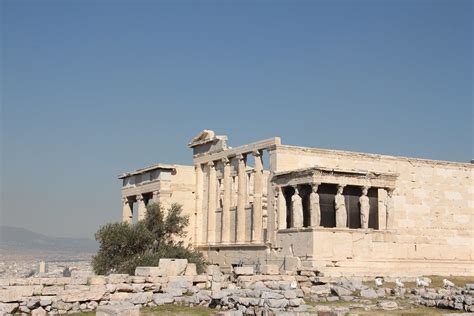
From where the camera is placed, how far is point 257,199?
3134cm

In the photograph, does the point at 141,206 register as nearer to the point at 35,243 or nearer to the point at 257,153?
the point at 257,153

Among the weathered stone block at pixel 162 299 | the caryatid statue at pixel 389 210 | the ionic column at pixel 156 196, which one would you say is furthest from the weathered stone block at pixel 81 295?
the ionic column at pixel 156 196

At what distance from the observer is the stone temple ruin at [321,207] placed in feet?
91.9

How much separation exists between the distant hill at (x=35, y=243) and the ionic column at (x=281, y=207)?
402 feet

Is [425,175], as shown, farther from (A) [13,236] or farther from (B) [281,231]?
(A) [13,236]

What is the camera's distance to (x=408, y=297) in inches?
818

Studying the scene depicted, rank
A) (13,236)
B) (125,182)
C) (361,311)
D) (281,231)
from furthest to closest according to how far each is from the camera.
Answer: (13,236) → (125,182) → (281,231) → (361,311)

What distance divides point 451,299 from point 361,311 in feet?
8.48

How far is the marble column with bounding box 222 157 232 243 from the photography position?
33.6 metres

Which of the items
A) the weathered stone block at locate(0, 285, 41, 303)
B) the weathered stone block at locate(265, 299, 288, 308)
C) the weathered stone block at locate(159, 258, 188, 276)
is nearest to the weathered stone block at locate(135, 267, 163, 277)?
the weathered stone block at locate(159, 258, 188, 276)

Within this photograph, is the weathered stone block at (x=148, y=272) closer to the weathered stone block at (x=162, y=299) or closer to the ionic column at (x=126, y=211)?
the weathered stone block at (x=162, y=299)

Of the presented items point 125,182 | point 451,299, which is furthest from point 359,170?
point 125,182

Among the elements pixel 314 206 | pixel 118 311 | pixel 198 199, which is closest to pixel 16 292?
pixel 118 311

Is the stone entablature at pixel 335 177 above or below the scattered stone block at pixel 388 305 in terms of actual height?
above
